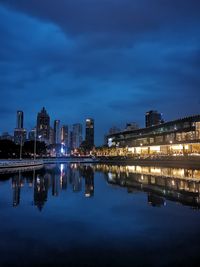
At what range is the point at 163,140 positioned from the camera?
133375 mm

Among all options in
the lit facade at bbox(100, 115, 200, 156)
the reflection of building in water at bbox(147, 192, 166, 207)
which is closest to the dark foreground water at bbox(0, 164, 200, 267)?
the reflection of building in water at bbox(147, 192, 166, 207)

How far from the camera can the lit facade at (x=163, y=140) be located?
358ft

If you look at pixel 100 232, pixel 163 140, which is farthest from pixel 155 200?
pixel 163 140

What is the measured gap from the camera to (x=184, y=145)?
375 feet

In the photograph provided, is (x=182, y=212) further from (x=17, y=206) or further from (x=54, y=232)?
(x=17, y=206)

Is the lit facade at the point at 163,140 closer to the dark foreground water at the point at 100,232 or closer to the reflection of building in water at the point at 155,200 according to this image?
the reflection of building in water at the point at 155,200

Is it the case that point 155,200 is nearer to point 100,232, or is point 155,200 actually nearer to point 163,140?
point 100,232

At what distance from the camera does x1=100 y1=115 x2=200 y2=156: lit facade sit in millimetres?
109250

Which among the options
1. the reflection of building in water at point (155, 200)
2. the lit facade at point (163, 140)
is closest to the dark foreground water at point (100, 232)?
the reflection of building in water at point (155, 200)

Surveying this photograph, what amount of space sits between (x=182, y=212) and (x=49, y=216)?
236 inches

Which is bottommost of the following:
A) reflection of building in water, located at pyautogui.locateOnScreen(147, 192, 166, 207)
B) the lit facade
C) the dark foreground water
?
the dark foreground water

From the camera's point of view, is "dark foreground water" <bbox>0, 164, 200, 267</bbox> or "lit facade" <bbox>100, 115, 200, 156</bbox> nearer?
"dark foreground water" <bbox>0, 164, 200, 267</bbox>

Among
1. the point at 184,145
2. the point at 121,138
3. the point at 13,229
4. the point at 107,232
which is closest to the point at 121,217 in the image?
the point at 107,232

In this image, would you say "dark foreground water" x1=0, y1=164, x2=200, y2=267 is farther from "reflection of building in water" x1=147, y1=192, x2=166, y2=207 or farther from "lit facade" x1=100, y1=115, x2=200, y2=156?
"lit facade" x1=100, y1=115, x2=200, y2=156
